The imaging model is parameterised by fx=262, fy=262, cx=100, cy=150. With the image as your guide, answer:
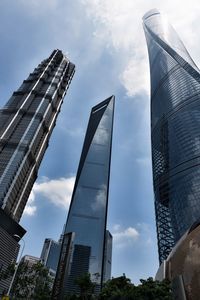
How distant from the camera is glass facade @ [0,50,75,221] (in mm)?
107019

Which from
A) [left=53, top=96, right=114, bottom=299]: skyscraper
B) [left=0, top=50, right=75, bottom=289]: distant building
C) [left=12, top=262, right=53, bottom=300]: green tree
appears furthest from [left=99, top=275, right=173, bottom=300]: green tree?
[left=0, top=50, right=75, bottom=289]: distant building

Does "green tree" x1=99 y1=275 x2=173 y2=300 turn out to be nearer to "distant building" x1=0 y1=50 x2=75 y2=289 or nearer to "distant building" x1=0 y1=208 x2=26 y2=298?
"distant building" x1=0 y1=208 x2=26 y2=298

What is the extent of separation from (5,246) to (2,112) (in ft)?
239

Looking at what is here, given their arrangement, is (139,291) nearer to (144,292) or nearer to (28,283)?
(144,292)

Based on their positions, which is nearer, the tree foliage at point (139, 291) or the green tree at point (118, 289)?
the tree foliage at point (139, 291)

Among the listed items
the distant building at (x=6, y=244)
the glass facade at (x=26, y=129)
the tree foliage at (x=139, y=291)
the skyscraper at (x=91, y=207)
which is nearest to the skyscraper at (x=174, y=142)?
the skyscraper at (x=91, y=207)

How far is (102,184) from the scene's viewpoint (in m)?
113

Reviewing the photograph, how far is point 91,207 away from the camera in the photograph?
10450 centimetres

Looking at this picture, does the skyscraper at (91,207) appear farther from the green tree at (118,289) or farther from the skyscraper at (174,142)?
the green tree at (118,289)

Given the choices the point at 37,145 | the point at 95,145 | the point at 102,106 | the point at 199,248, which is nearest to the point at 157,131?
the point at 95,145

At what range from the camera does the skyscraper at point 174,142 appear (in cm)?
8594

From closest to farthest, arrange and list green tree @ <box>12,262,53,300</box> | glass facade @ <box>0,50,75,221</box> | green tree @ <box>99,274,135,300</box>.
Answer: green tree @ <box>99,274,135,300</box>
green tree @ <box>12,262,53,300</box>
glass facade @ <box>0,50,75,221</box>

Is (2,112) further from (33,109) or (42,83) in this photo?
(42,83)

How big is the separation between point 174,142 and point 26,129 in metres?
67.6
